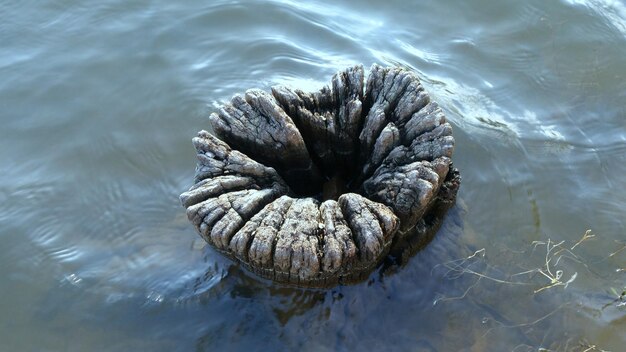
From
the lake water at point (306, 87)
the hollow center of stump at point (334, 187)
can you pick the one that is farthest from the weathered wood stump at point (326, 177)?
the lake water at point (306, 87)

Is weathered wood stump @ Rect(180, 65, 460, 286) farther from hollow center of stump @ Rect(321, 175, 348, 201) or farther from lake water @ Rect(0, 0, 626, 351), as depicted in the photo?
lake water @ Rect(0, 0, 626, 351)

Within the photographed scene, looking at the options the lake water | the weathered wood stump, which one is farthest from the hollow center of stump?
the lake water

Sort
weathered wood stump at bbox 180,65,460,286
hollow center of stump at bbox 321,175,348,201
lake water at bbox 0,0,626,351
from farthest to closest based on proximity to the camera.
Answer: hollow center of stump at bbox 321,175,348,201, lake water at bbox 0,0,626,351, weathered wood stump at bbox 180,65,460,286

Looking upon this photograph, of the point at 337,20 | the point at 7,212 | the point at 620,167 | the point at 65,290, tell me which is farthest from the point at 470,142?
the point at 7,212

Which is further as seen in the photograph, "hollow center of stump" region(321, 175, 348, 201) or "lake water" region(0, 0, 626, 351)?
"hollow center of stump" region(321, 175, 348, 201)

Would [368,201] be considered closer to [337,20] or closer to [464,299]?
[464,299]

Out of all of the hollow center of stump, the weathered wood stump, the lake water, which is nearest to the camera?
the weathered wood stump

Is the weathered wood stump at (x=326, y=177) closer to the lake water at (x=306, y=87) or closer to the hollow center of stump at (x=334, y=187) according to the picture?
the hollow center of stump at (x=334, y=187)
